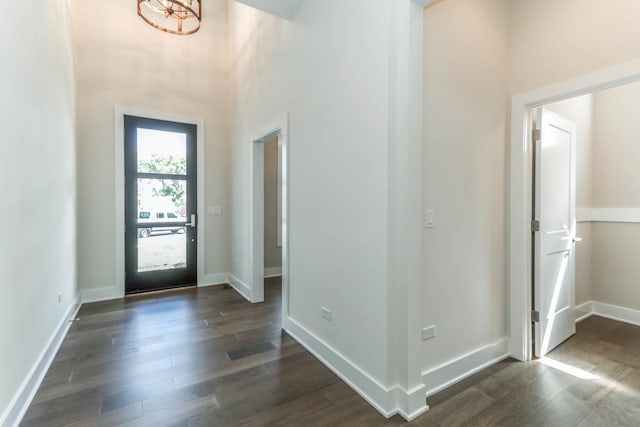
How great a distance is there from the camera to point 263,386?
2.04 m

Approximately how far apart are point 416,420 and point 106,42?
557cm

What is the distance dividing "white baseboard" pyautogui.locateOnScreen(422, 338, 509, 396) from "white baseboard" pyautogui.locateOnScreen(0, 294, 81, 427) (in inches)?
98.1

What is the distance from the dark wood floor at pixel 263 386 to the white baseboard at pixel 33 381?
0.17 ft

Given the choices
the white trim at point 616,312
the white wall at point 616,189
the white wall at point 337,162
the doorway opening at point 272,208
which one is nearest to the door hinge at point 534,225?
the white wall at point 337,162

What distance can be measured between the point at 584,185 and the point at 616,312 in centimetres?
152

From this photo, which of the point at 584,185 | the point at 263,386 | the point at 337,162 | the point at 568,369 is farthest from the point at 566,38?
the point at 263,386

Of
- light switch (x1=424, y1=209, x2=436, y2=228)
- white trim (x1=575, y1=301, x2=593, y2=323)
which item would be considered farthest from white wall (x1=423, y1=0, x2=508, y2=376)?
white trim (x1=575, y1=301, x2=593, y2=323)

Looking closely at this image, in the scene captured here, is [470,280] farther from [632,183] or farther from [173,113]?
[173,113]

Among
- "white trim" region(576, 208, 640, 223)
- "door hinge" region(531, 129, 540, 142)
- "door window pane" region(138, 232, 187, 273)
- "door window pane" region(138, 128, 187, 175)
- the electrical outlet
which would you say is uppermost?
"door window pane" region(138, 128, 187, 175)

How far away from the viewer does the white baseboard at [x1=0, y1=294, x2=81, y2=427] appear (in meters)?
1.62

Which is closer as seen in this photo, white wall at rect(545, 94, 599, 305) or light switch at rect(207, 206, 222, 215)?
white wall at rect(545, 94, 599, 305)

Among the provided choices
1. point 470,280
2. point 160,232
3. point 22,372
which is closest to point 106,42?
point 160,232

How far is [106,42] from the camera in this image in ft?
13.0

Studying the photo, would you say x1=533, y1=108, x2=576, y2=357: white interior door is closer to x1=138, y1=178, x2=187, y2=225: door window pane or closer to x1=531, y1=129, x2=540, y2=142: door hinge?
x1=531, y1=129, x2=540, y2=142: door hinge
